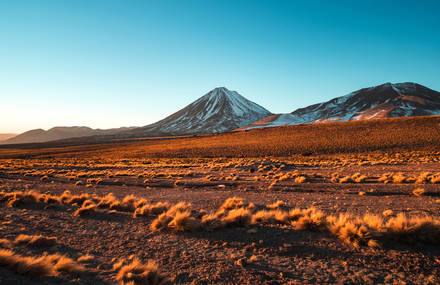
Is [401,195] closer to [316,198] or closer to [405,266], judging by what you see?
[316,198]

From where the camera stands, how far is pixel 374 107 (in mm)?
141000

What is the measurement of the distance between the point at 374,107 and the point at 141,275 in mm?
173798

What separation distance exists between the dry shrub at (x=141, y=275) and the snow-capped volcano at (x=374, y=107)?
426ft

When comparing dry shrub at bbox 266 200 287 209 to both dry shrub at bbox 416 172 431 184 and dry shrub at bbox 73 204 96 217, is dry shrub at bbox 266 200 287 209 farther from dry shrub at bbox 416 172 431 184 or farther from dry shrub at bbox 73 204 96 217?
dry shrub at bbox 416 172 431 184

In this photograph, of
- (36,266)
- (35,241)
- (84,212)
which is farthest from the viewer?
(84,212)

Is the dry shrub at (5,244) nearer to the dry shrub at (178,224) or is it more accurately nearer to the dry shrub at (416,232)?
the dry shrub at (178,224)

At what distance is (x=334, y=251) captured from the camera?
4.57 m

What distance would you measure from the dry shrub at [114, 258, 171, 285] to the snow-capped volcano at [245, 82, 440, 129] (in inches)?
5117

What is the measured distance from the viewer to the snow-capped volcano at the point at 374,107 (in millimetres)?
125012

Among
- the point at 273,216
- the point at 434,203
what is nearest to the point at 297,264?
the point at 273,216

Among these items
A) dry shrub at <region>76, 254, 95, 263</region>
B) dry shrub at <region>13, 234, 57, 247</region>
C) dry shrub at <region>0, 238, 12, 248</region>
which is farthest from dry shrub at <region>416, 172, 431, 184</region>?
dry shrub at <region>0, 238, 12, 248</region>

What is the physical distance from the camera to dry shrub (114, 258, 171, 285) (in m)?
3.82

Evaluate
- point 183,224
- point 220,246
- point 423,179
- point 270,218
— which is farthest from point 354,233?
point 423,179

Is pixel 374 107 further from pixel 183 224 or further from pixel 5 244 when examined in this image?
pixel 5 244
